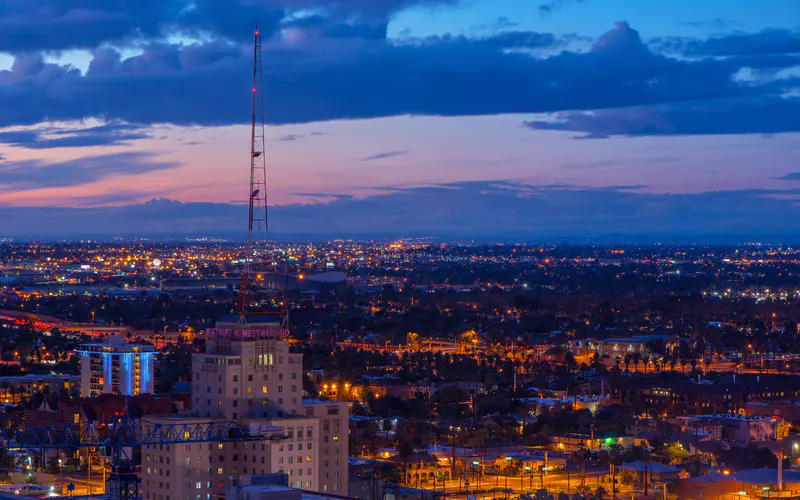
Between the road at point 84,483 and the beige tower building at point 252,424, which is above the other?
the beige tower building at point 252,424

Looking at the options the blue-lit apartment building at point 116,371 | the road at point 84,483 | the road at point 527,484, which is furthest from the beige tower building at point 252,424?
the blue-lit apartment building at point 116,371

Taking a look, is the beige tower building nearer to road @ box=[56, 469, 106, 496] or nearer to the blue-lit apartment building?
road @ box=[56, 469, 106, 496]

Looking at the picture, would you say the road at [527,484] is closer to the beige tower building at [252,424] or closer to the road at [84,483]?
the beige tower building at [252,424]

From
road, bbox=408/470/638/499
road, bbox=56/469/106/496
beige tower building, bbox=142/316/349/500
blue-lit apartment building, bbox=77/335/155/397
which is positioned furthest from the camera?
blue-lit apartment building, bbox=77/335/155/397

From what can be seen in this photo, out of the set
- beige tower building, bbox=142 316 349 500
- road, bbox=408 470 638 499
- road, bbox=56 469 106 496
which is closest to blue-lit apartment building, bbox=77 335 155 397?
road, bbox=56 469 106 496

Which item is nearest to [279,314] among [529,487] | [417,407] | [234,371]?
[234,371]

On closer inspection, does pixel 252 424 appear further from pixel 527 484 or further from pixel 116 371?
pixel 116 371

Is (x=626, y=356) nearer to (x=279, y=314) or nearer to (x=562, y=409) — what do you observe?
(x=562, y=409)
